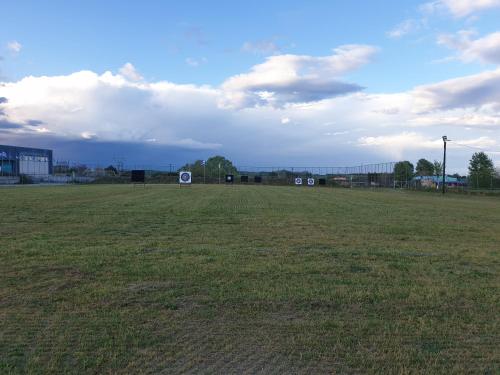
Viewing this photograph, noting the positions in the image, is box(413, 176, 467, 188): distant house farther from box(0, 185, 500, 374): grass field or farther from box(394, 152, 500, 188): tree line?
box(0, 185, 500, 374): grass field

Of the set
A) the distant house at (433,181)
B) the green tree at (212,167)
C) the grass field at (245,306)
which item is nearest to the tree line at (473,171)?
the distant house at (433,181)

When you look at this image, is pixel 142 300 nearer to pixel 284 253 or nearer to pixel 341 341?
pixel 341 341

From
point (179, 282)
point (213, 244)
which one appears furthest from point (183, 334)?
point (213, 244)

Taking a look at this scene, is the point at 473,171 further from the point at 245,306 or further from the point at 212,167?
the point at 245,306

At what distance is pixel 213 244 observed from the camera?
9336 millimetres

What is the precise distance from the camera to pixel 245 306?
16.4 ft

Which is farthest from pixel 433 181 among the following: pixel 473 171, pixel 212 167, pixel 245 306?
pixel 245 306

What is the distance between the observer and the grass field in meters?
3.70

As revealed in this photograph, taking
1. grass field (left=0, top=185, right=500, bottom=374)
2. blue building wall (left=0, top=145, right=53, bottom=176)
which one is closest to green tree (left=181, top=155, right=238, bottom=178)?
blue building wall (left=0, top=145, right=53, bottom=176)

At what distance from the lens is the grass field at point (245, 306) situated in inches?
146

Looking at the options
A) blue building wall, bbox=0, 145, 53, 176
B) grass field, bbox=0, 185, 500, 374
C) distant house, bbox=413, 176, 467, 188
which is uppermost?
blue building wall, bbox=0, 145, 53, 176

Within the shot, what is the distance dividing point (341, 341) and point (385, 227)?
9.91 metres

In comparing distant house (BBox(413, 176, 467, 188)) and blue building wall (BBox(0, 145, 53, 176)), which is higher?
blue building wall (BBox(0, 145, 53, 176))

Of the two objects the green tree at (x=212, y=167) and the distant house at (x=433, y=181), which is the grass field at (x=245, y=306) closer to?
the distant house at (x=433, y=181)
